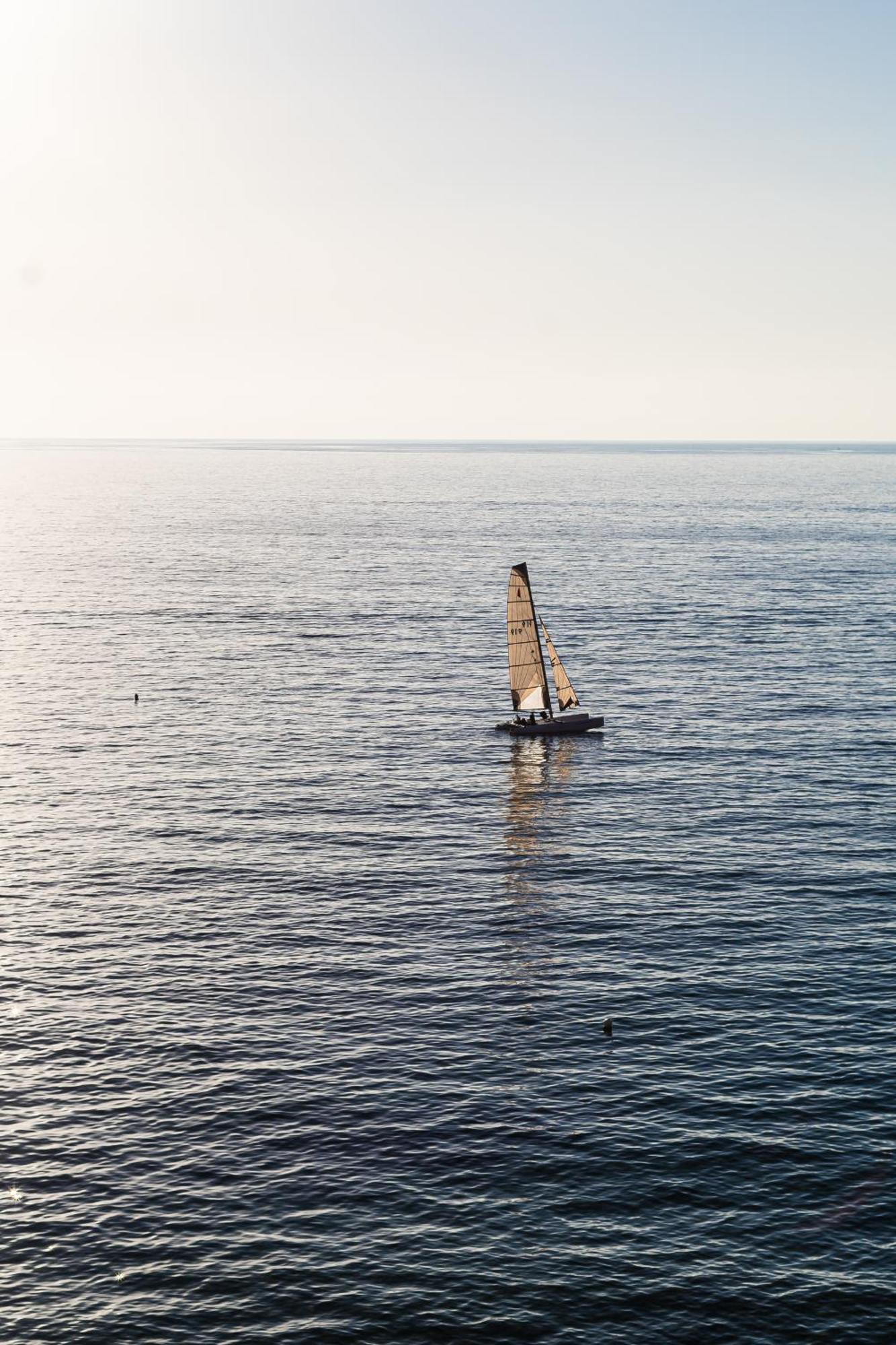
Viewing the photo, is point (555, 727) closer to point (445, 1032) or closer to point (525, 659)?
point (525, 659)

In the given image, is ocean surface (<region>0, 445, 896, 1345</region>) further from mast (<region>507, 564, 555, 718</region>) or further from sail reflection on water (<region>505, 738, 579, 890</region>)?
mast (<region>507, 564, 555, 718</region>)

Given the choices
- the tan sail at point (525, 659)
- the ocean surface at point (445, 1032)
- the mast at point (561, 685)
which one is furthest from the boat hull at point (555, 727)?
the tan sail at point (525, 659)

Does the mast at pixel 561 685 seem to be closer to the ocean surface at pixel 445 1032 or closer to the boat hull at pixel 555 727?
the boat hull at pixel 555 727

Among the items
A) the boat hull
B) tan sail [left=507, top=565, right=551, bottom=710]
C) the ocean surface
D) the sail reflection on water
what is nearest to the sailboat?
tan sail [left=507, top=565, right=551, bottom=710]

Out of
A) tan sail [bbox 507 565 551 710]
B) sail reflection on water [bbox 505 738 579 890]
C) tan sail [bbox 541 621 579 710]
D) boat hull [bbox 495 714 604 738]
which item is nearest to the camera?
sail reflection on water [bbox 505 738 579 890]

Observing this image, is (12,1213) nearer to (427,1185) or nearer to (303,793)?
(427,1185)

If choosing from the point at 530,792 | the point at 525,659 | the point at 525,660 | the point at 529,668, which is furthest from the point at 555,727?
the point at 530,792
